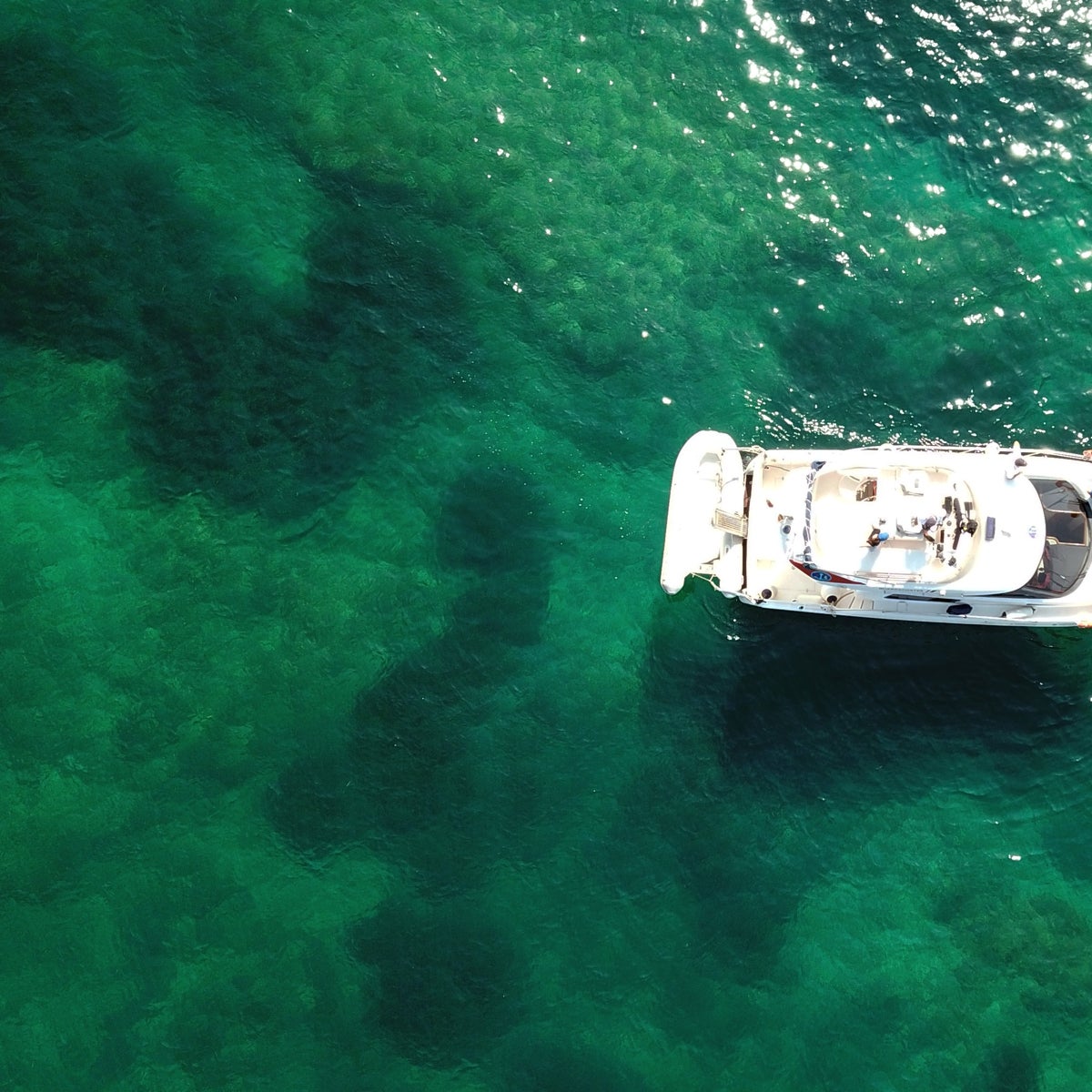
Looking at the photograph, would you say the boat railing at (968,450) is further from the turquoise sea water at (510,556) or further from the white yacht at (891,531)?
the turquoise sea water at (510,556)

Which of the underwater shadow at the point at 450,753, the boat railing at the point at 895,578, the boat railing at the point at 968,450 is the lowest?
the underwater shadow at the point at 450,753

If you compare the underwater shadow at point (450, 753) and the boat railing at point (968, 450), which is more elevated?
the boat railing at point (968, 450)

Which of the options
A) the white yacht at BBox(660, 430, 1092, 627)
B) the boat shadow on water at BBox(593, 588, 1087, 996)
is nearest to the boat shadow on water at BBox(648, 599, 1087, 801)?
the boat shadow on water at BBox(593, 588, 1087, 996)

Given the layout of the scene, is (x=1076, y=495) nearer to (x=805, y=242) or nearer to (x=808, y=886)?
(x=805, y=242)

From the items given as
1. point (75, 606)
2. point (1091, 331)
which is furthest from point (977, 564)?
point (75, 606)

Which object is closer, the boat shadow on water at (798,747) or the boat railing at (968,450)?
the boat railing at (968,450)

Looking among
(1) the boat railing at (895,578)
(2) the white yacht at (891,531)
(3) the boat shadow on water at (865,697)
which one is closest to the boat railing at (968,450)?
(2) the white yacht at (891,531)
